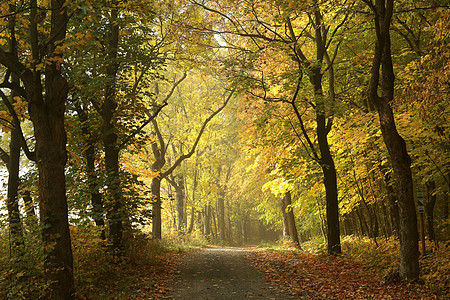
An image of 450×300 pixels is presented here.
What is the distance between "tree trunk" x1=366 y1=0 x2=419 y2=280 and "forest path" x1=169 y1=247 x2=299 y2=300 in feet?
8.83

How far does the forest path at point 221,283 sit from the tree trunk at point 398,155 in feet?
8.83

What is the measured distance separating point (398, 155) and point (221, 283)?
5324mm

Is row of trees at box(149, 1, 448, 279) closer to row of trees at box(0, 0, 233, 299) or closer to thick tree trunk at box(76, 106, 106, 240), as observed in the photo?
row of trees at box(0, 0, 233, 299)

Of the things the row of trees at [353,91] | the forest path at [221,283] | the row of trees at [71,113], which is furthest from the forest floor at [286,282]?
the row of trees at [71,113]

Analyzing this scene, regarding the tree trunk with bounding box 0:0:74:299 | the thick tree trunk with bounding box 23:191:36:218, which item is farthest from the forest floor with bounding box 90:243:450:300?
the thick tree trunk with bounding box 23:191:36:218

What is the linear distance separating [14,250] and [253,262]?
8.24 metres

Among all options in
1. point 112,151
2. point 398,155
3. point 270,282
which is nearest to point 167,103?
point 112,151

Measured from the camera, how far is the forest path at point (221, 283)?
7.42 metres

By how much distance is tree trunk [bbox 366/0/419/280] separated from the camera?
24.3 feet

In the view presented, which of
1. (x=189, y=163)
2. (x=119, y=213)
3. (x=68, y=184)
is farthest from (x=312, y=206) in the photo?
(x=68, y=184)

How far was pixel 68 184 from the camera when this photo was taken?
9.09 metres

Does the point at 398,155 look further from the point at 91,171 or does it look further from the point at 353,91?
the point at 91,171

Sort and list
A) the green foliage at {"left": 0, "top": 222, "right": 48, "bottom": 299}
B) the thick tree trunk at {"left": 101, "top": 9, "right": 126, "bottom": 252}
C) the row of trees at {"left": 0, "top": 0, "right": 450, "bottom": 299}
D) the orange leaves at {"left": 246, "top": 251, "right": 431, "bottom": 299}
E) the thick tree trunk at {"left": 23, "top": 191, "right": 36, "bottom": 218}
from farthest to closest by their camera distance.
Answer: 1. the thick tree trunk at {"left": 101, "top": 9, "right": 126, "bottom": 252}
2. the thick tree trunk at {"left": 23, "top": 191, "right": 36, "bottom": 218}
3. the orange leaves at {"left": 246, "top": 251, "right": 431, "bottom": 299}
4. the row of trees at {"left": 0, "top": 0, "right": 450, "bottom": 299}
5. the green foliage at {"left": 0, "top": 222, "right": 48, "bottom": 299}

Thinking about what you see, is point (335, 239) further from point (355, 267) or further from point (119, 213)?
point (119, 213)
